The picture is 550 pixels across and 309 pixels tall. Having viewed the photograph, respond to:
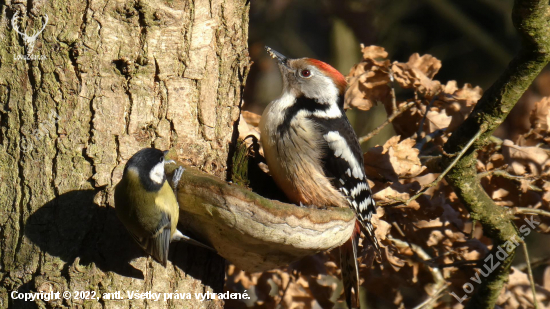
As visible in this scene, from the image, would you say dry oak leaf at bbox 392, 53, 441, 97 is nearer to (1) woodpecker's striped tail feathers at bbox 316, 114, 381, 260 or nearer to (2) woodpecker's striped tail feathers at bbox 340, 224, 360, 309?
(1) woodpecker's striped tail feathers at bbox 316, 114, 381, 260

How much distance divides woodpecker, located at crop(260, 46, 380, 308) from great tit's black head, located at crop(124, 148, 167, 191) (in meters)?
1.02

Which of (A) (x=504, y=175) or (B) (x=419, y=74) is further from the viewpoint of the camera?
(B) (x=419, y=74)

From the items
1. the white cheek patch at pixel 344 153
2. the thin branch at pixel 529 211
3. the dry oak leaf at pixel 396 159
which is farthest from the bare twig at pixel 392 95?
the thin branch at pixel 529 211

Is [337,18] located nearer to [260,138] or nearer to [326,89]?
[326,89]

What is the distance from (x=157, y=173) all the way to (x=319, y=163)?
1.35 meters

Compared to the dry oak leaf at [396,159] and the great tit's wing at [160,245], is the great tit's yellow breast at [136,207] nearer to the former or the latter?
the great tit's wing at [160,245]

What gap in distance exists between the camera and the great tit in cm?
274

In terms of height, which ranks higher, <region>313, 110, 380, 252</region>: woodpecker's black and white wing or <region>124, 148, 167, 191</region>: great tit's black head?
<region>124, 148, 167, 191</region>: great tit's black head

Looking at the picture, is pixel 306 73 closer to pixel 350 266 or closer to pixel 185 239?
pixel 350 266

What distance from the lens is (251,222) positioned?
8.41 feet

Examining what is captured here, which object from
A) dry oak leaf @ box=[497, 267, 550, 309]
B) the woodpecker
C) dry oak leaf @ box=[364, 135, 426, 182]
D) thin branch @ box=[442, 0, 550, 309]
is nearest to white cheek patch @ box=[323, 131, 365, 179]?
the woodpecker

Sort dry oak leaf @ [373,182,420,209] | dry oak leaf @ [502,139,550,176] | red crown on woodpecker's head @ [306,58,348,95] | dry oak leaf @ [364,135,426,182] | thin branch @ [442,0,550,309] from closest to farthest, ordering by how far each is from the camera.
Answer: thin branch @ [442,0,550,309]
dry oak leaf @ [373,182,420,209]
dry oak leaf @ [364,135,426,182]
dry oak leaf @ [502,139,550,176]
red crown on woodpecker's head @ [306,58,348,95]

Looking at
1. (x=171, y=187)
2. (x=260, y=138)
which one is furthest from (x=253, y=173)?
(x=171, y=187)

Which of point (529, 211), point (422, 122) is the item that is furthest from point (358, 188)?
point (529, 211)
